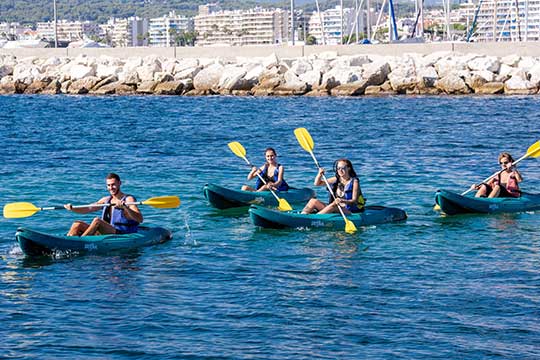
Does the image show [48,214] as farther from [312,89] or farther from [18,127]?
[312,89]

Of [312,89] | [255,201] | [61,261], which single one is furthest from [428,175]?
[312,89]

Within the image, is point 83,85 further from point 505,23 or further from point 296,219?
point 296,219

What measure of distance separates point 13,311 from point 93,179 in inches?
413

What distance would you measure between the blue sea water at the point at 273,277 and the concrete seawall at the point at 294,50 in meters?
22.0

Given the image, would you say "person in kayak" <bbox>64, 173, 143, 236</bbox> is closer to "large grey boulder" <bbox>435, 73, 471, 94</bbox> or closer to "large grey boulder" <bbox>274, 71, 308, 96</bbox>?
"large grey boulder" <bbox>435, 73, 471, 94</bbox>

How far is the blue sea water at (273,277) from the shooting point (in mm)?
9742

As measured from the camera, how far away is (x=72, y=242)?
12930 mm

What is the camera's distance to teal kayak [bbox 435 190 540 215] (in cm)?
1602

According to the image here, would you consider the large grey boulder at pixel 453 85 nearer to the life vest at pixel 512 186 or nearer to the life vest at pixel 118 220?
the life vest at pixel 512 186

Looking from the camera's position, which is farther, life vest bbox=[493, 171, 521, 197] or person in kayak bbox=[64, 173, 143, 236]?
life vest bbox=[493, 171, 521, 197]

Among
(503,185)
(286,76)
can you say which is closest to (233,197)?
(503,185)

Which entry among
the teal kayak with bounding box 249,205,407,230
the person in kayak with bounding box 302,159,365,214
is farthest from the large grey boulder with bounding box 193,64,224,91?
the teal kayak with bounding box 249,205,407,230

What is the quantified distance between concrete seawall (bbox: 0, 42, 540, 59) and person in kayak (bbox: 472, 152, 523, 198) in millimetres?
30753

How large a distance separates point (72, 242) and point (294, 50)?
39821 millimetres
